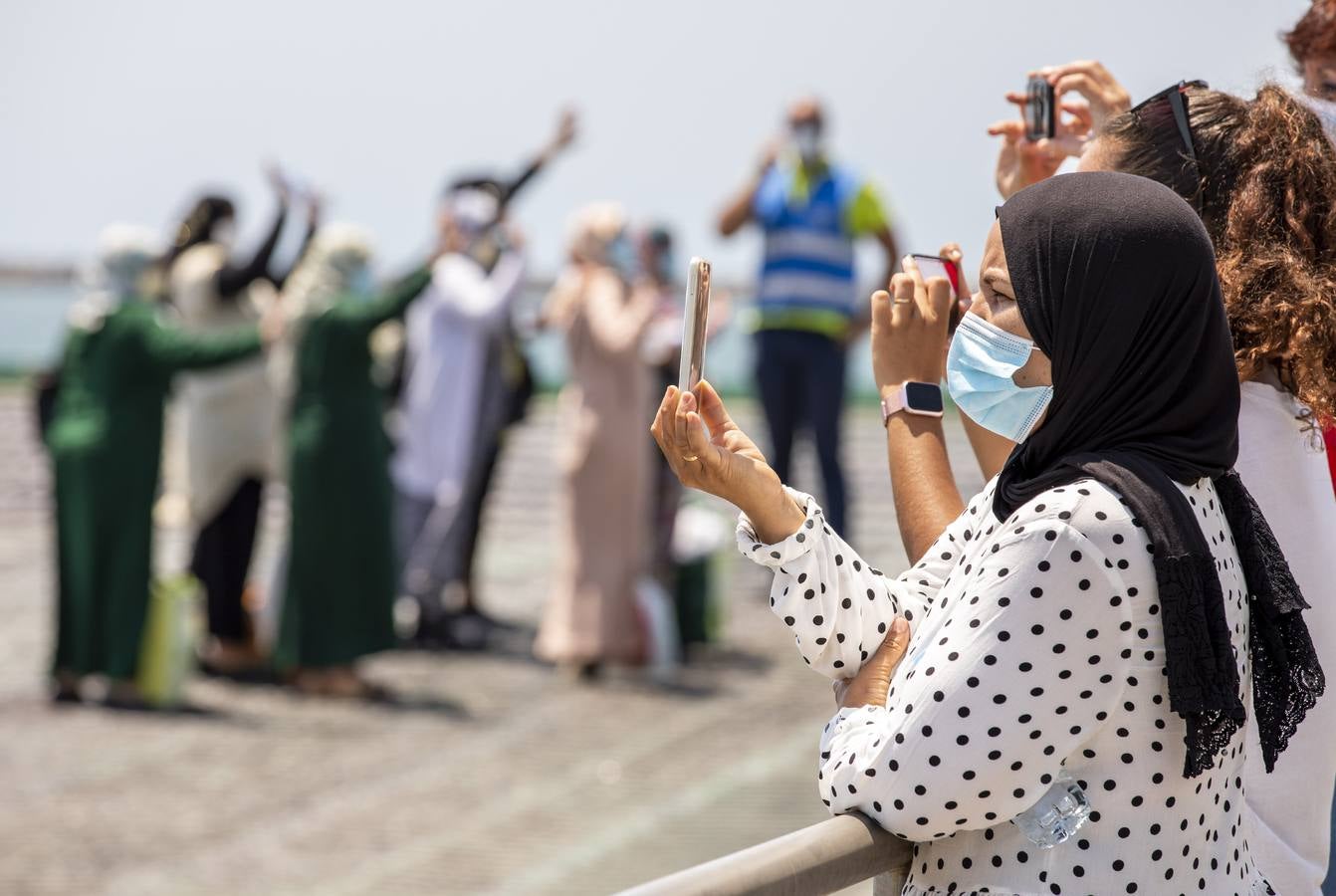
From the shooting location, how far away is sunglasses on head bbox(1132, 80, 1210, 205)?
193cm

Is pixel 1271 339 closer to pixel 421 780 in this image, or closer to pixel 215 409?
A: pixel 421 780

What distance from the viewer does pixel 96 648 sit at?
7.31m

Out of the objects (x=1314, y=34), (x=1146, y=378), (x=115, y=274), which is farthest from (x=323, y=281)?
(x=1146, y=378)

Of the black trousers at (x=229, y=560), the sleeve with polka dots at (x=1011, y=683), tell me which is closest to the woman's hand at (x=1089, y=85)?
the sleeve with polka dots at (x=1011, y=683)

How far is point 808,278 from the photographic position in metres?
7.55

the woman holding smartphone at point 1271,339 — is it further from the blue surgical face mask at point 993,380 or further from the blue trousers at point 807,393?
the blue trousers at point 807,393

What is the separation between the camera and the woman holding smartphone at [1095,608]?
4.72 ft

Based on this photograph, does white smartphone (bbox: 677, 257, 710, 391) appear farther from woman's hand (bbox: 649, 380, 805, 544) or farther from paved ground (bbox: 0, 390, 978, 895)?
paved ground (bbox: 0, 390, 978, 895)

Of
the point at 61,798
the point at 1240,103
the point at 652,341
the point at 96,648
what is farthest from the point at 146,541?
the point at 1240,103

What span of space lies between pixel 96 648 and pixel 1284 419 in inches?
245

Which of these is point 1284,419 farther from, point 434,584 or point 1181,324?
point 434,584

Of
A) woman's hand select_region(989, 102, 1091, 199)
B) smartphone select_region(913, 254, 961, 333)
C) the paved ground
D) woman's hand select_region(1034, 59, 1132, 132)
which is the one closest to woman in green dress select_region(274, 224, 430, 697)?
the paved ground

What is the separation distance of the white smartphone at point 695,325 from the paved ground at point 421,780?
3.76 metres

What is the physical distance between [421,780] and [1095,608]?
5033mm
